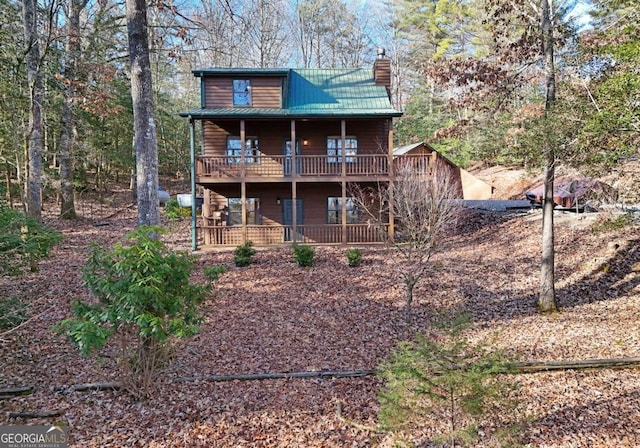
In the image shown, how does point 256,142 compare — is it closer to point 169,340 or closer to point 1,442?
point 169,340

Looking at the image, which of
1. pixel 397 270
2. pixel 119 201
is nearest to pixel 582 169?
pixel 397 270

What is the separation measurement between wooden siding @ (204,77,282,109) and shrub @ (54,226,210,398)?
1158 centimetres

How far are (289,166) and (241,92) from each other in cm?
357

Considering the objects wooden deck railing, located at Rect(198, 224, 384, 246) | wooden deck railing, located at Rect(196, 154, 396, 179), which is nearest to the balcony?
wooden deck railing, located at Rect(196, 154, 396, 179)

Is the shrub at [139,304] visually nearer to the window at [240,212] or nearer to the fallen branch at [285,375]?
the fallen branch at [285,375]

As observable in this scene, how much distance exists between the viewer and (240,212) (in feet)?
53.4

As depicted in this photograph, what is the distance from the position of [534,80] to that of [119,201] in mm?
23139

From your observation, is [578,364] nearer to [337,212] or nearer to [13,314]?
[13,314]

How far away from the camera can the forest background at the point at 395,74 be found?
6770 mm

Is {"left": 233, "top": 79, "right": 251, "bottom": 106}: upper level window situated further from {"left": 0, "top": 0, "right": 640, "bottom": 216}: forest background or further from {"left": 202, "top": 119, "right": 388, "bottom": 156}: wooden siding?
{"left": 0, "top": 0, "right": 640, "bottom": 216}: forest background

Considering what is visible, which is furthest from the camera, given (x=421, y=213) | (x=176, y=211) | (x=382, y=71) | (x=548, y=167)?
(x=176, y=211)

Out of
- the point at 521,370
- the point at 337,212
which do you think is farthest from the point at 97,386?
the point at 337,212

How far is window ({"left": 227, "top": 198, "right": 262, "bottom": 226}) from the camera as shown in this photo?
1627 cm

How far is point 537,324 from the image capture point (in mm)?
7996
